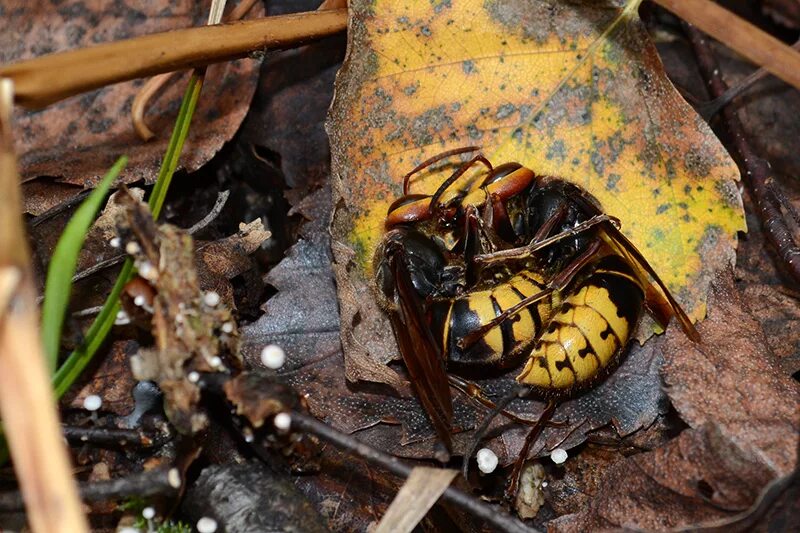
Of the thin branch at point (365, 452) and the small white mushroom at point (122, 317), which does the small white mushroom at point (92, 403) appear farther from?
the thin branch at point (365, 452)

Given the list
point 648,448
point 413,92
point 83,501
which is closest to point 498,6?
point 413,92

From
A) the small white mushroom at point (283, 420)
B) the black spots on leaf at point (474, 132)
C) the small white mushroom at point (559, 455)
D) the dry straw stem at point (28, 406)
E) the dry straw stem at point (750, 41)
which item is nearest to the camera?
Answer: the dry straw stem at point (28, 406)

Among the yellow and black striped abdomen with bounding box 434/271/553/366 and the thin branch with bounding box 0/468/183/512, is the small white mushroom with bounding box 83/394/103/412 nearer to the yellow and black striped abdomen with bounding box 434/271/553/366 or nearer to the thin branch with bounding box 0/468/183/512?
the thin branch with bounding box 0/468/183/512

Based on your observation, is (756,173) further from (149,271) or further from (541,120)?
(149,271)

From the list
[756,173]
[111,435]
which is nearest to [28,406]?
[111,435]

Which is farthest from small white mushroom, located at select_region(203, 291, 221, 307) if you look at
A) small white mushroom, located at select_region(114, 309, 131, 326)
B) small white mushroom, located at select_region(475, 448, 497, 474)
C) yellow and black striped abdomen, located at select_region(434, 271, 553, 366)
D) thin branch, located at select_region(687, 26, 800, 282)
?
thin branch, located at select_region(687, 26, 800, 282)

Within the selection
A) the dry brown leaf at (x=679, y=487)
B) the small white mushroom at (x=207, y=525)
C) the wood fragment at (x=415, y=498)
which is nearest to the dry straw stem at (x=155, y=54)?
the small white mushroom at (x=207, y=525)

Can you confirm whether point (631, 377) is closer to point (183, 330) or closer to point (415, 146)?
point (415, 146)
